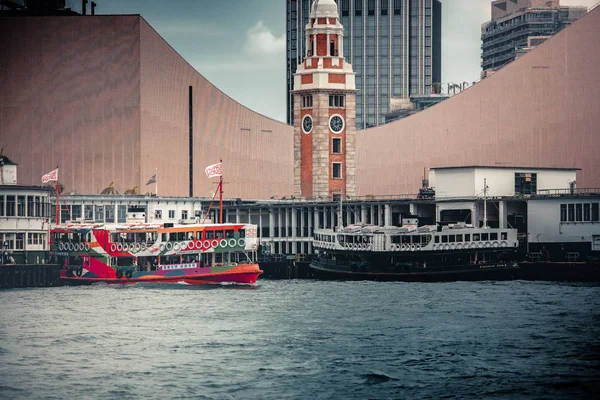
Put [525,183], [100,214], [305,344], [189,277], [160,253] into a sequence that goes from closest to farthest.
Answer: [305,344] → [189,277] → [160,253] → [525,183] → [100,214]

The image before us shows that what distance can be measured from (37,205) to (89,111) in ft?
102

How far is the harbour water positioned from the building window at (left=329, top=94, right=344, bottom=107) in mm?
42106

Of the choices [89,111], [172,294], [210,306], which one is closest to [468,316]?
[210,306]

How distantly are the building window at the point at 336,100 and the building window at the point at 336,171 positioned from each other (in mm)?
5748

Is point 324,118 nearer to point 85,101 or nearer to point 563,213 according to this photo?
point 85,101

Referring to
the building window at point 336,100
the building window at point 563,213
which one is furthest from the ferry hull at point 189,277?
the building window at point 336,100

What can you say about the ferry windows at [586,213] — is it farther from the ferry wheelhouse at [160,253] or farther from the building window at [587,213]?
the ferry wheelhouse at [160,253]

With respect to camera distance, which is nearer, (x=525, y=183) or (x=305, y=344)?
(x=305, y=344)

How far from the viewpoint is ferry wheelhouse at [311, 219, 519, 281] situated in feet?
345

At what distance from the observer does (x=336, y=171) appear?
13588 centimetres

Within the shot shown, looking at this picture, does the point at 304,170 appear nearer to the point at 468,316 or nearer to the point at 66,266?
the point at 66,266

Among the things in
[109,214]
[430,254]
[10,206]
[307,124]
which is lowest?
[430,254]

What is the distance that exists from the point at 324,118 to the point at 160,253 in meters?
34.4

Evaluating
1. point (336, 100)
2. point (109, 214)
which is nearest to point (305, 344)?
point (109, 214)
